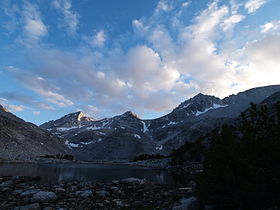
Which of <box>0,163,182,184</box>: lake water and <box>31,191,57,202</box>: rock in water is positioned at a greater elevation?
<box>0,163,182,184</box>: lake water

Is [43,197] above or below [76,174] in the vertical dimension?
below

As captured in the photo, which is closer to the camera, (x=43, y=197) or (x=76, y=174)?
(x=43, y=197)

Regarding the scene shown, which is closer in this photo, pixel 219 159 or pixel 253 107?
pixel 219 159

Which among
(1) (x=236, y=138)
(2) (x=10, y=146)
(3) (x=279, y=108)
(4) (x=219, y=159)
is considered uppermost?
(2) (x=10, y=146)

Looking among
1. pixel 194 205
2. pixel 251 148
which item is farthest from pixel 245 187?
pixel 194 205

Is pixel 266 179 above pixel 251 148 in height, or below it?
below

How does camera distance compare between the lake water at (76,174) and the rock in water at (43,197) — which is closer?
the rock in water at (43,197)

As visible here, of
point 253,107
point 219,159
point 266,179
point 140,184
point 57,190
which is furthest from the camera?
point 140,184

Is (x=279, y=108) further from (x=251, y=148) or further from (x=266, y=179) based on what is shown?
(x=266, y=179)

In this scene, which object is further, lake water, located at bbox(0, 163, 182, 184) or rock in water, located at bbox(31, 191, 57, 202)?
lake water, located at bbox(0, 163, 182, 184)

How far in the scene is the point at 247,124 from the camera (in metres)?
12.0

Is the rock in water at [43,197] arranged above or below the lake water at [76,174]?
below

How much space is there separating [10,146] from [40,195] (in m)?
159

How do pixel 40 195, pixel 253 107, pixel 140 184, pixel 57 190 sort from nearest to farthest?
pixel 253 107
pixel 40 195
pixel 57 190
pixel 140 184
